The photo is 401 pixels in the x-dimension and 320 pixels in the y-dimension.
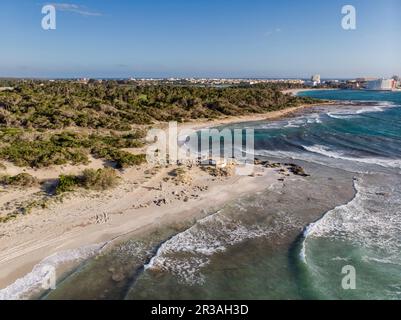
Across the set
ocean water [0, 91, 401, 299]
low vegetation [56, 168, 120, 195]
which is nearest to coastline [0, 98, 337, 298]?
low vegetation [56, 168, 120, 195]

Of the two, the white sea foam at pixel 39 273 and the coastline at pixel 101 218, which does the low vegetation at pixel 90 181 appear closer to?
the coastline at pixel 101 218

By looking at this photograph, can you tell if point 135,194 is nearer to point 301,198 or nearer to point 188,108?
point 301,198

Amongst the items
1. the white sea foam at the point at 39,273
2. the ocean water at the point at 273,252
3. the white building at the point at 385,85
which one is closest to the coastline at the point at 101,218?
the white sea foam at the point at 39,273

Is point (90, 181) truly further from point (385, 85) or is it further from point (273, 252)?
point (385, 85)

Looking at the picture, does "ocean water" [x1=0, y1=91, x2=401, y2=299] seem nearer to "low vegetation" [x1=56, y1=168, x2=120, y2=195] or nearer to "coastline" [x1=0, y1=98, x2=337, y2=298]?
"coastline" [x1=0, y1=98, x2=337, y2=298]

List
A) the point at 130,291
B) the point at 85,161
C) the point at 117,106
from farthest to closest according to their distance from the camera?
the point at 117,106 < the point at 85,161 < the point at 130,291

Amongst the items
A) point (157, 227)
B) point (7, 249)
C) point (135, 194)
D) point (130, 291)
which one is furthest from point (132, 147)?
point (130, 291)

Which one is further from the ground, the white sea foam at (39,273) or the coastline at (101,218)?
the coastline at (101,218)
